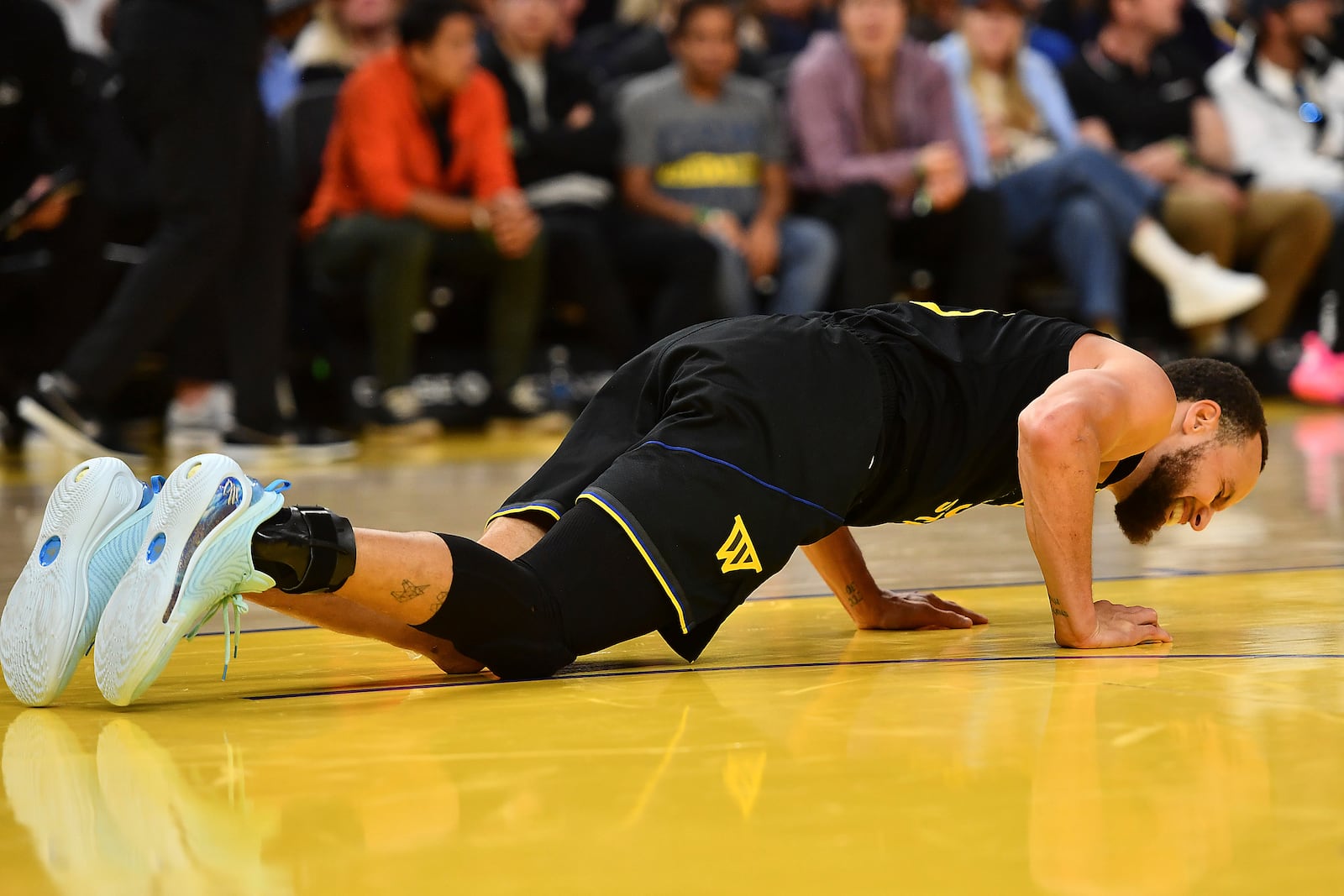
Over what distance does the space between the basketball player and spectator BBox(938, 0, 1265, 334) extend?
16.5ft

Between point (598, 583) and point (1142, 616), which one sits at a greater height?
point (598, 583)

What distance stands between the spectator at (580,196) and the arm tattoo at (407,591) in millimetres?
5025

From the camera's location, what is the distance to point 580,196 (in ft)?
24.1

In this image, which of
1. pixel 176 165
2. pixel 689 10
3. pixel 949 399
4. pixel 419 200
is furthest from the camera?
pixel 689 10

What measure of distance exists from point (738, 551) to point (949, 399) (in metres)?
0.45

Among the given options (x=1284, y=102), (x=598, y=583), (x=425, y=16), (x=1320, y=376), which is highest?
(x=425, y=16)

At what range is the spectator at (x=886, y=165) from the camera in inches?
285

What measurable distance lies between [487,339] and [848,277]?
1.64 meters

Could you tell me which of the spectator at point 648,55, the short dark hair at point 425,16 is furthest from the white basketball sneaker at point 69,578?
the spectator at point 648,55

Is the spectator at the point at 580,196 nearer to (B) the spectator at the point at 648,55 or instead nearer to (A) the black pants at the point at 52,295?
(B) the spectator at the point at 648,55

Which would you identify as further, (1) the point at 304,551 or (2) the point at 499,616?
(2) the point at 499,616

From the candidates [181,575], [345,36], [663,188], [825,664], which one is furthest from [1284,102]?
[181,575]

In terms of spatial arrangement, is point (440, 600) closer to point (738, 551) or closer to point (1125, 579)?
point (738, 551)

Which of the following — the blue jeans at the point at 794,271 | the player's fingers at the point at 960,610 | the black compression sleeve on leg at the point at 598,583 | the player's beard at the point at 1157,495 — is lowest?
the blue jeans at the point at 794,271
